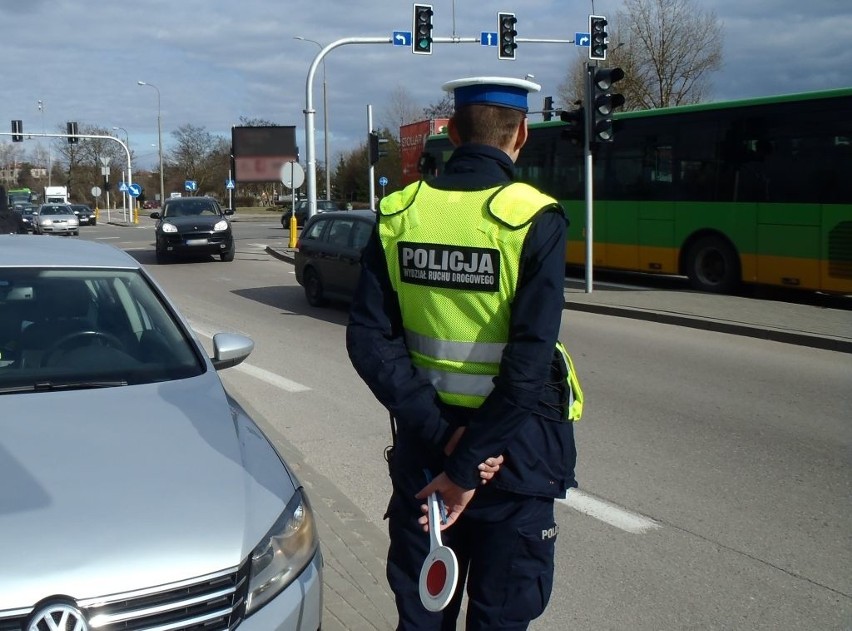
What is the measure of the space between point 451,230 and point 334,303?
40.6ft

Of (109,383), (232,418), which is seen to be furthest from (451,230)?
(109,383)

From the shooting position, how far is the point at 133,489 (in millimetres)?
2773

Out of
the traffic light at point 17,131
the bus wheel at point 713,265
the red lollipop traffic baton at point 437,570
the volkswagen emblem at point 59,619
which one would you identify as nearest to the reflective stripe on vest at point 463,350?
the red lollipop traffic baton at point 437,570

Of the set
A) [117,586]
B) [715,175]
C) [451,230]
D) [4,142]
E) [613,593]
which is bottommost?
[613,593]

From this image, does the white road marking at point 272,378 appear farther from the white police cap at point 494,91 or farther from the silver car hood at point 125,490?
the white police cap at point 494,91

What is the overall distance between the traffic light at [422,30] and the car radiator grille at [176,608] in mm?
20758

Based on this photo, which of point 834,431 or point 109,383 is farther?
point 834,431

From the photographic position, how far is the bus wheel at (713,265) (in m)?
14.8

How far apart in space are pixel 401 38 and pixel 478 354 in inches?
830

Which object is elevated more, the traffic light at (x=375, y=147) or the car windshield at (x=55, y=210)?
the traffic light at (x=375, y=147)

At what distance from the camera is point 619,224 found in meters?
16.9

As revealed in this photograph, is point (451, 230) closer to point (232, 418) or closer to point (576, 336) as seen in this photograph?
point (232, 418)

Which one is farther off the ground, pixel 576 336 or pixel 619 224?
pixel 619 224

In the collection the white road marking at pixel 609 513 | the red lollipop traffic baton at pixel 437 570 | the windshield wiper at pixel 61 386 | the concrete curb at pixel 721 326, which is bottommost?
the white road marking at pixel 609 513
